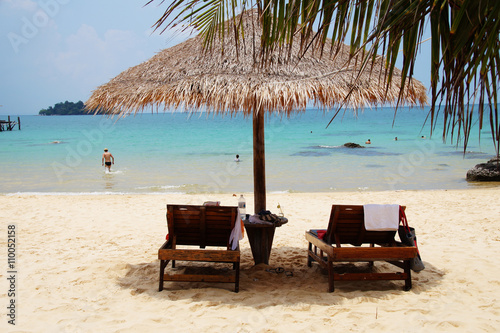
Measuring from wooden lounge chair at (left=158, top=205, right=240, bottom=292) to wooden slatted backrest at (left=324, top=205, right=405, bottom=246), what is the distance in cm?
92

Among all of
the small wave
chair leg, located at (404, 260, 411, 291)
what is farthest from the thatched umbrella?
the small wave

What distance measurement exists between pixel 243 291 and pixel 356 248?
1115 mm

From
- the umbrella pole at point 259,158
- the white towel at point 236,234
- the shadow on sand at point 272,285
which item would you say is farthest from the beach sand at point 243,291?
the umbrella pole at point 259,158

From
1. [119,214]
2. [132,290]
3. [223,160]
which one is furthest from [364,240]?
[223,160]

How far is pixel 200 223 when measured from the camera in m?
4.02

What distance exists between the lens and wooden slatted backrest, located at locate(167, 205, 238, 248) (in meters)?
3.97

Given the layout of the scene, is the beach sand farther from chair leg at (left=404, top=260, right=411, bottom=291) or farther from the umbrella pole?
the umbrella pole

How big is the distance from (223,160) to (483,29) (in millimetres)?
20613

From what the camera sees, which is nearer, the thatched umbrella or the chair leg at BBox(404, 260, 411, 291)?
the chair leg at BBox(404, 260, 411, 291)

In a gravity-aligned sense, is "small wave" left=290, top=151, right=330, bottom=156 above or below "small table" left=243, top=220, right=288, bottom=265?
below

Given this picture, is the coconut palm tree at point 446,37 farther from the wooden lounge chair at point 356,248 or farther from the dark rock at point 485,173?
the dark rock at point 485,173

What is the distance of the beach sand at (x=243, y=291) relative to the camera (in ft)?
10.7

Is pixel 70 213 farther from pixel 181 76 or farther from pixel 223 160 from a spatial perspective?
pixel 223 160

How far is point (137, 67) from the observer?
16.5 ft
